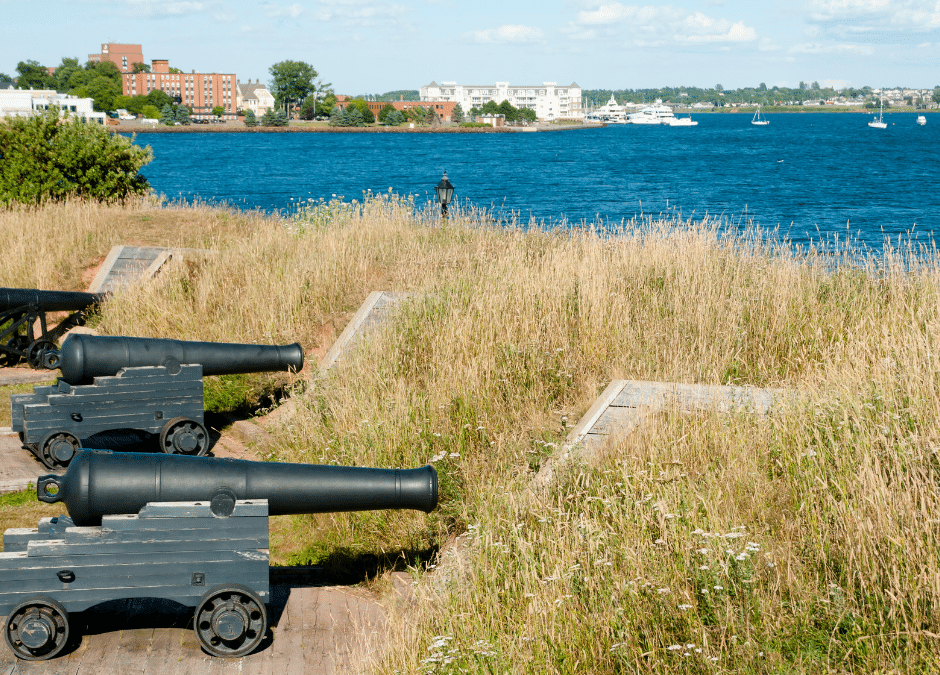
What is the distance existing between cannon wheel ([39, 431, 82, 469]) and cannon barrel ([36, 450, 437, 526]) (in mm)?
2371

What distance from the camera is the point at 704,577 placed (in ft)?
11.7

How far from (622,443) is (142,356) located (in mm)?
3774

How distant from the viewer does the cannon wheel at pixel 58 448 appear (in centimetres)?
677

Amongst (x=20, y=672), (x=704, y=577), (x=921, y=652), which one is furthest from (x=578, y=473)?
(x=20, y=672)

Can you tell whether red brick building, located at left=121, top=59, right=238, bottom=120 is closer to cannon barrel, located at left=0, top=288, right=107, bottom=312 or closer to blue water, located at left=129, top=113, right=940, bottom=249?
blue water, located at left=129, top=113, right=940, bottom=249

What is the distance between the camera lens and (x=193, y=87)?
198125 mm

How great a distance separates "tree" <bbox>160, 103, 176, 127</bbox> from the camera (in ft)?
509

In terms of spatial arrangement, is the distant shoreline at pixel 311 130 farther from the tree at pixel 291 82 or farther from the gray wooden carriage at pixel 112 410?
the gray wooden carriage at pixel 112 410

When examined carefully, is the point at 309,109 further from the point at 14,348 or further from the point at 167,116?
the point at 14,348

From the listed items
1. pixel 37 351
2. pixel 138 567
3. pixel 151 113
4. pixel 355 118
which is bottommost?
pixel 37 351

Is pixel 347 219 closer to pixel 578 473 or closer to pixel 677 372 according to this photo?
pixel 677 372

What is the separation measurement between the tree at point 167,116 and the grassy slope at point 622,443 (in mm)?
156491

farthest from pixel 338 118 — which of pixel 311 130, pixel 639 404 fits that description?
pixel 639 404

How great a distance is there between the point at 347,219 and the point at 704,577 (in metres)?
9.54
